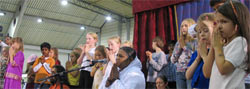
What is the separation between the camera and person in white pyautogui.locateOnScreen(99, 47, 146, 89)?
7.09ft

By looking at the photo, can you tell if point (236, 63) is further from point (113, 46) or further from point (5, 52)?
point (5, 52)

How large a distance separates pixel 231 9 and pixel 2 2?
7.40 m

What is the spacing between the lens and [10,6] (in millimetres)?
7441

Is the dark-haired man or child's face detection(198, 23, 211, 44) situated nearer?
child's face detection(198, 23, 211, 44)

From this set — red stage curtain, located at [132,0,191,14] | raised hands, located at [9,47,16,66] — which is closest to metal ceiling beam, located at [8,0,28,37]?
raised hands, located at [9,47,16,66]

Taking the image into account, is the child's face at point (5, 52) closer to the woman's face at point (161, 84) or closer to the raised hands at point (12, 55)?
the raised hands at point (12, 55)

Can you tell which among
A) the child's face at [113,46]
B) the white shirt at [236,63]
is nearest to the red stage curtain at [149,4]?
the child's face at [113,46]

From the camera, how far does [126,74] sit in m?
2.24

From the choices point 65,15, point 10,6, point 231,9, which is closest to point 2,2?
point 10,6

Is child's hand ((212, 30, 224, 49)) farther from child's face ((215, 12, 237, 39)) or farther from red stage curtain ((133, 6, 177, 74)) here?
red stage curtain ((133, 6, 177, 74))

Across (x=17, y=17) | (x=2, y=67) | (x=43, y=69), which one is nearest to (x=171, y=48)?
(x=43, y=69)

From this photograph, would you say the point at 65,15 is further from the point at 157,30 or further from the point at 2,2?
the point at 157,30

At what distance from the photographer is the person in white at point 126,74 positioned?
216 cm

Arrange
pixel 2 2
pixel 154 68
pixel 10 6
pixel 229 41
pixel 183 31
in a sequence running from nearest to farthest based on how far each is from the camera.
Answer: pixel 229 41
pixel 183 31
pixel 154 68
pixel 2 2
pixel 10 6
